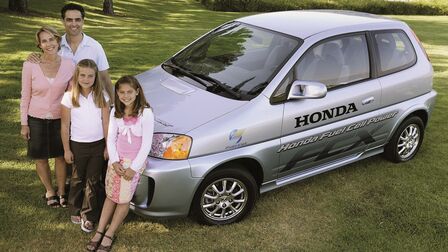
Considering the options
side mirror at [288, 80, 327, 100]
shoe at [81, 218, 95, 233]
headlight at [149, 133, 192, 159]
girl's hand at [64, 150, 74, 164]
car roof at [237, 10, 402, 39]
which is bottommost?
shoe at [81, 218, 95, 233]

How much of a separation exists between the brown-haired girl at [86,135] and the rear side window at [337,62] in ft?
6.06

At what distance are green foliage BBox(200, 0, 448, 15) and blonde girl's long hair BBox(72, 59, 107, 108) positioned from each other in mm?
23714

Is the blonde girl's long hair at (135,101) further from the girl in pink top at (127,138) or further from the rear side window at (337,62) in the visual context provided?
the rear side window at (337,62)

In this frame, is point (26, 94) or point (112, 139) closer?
point (112, 139)

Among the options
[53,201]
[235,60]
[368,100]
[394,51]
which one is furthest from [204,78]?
[394,51]

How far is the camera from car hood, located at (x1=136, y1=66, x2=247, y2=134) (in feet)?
12.9

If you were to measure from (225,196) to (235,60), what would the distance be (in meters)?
1.44

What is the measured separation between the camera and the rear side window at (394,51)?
5031 mm

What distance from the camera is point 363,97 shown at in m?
4.79

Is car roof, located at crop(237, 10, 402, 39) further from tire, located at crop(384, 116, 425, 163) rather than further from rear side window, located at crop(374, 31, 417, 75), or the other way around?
tire, located at crop(384, 116, 425, 163)

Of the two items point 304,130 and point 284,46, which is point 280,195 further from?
point 284,46

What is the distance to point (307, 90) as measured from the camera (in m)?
4.19

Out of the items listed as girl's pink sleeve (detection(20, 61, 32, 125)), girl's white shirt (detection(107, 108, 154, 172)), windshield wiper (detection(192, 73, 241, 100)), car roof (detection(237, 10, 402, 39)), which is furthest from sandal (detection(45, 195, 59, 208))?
car roof (detection(237, 10, 402, 39))

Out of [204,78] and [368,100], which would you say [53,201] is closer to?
[204,78]
